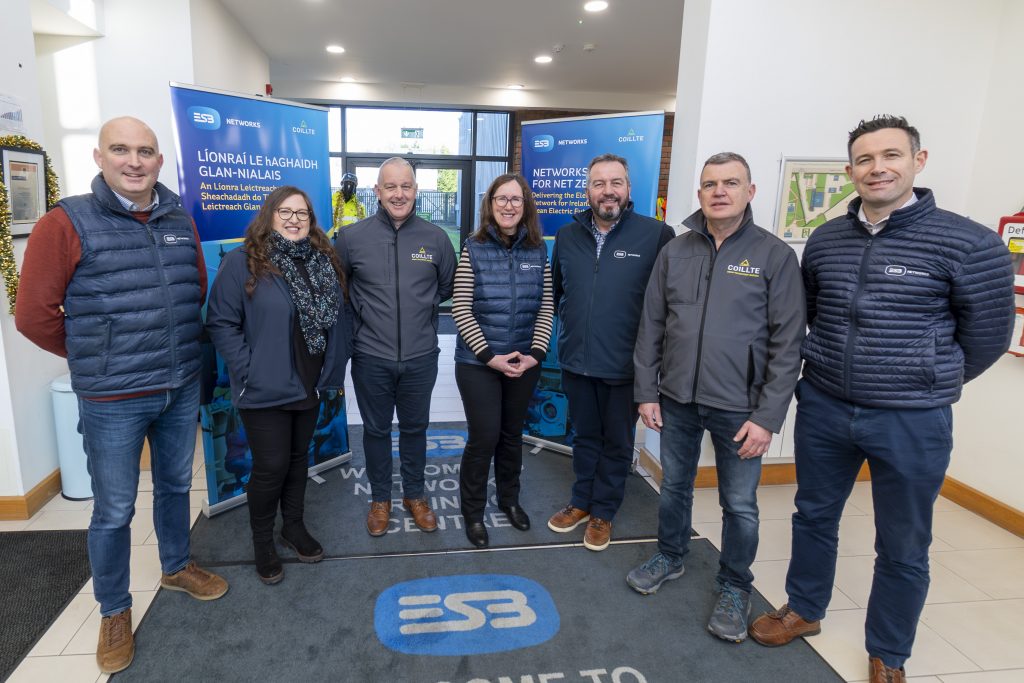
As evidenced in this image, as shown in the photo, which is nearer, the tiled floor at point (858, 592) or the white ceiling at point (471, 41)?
the tiled floor at point (858, 592)

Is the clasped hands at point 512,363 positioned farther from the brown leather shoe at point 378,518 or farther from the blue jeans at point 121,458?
the blue jeans at point 121,458

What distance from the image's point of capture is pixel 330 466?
3541 millimetres

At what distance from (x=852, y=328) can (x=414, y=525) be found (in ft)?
6.82

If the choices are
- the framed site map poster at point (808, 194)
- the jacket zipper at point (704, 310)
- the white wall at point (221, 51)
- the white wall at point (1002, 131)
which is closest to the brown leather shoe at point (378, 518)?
the jacket zipper at point (704, 310)

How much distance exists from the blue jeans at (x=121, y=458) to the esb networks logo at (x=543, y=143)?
8.45ft

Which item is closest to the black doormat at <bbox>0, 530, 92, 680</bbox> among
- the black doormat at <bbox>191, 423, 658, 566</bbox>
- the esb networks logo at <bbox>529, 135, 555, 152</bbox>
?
the black doormat at <bbox>191, 423, 658, 566</bbox>

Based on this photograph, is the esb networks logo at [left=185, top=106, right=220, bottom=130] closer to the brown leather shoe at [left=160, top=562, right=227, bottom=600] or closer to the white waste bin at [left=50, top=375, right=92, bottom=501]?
the white waste bin at [left=50, top=375, right=92, bottom=501]

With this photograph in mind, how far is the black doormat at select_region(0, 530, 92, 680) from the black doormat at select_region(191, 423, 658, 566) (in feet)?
1.53

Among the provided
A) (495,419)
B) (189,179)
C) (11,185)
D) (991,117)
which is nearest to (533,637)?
(495,419)

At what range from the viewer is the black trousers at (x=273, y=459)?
2271mm

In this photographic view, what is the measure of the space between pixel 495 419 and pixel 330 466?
143 centimetres


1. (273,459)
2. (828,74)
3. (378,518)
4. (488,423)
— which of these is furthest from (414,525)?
(828,74)

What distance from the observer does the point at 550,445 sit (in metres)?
3.96

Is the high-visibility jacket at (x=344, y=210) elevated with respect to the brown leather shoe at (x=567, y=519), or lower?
elevated
